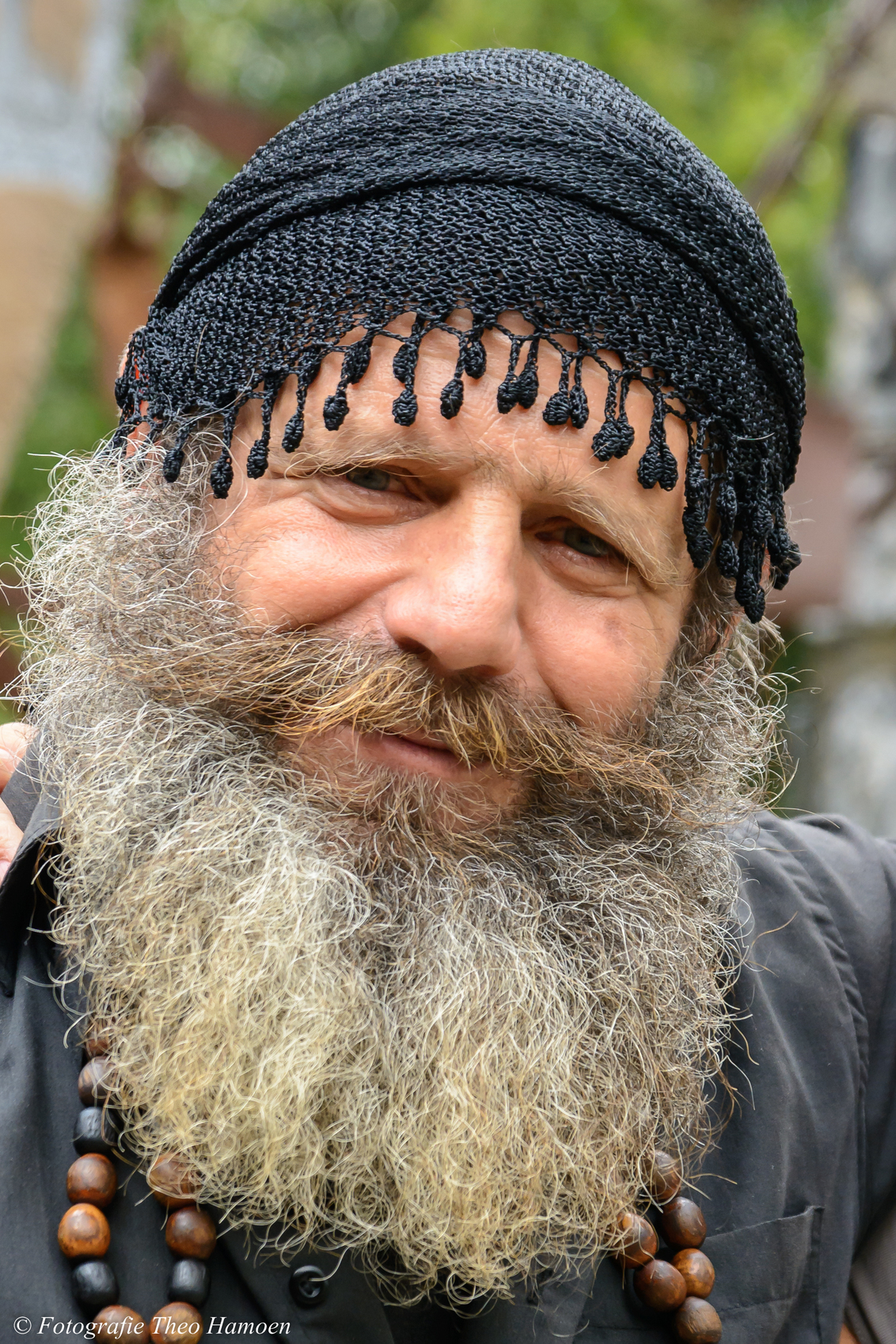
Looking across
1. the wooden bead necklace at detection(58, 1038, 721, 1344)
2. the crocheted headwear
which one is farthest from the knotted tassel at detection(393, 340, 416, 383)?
the wooden bead necklace at detection(58, 1038, 721, 1344)

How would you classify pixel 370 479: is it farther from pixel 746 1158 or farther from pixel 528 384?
pixel 746 1158

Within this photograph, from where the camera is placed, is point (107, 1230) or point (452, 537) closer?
point (107, 1230)

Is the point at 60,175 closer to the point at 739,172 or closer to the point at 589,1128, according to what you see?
the point at 589,1128

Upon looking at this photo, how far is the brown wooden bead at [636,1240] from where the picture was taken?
1.82m

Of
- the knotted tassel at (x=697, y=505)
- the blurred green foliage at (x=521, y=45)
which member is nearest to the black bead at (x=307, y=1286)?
the knotted tassel at (x=697, y=505)

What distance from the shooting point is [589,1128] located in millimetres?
1769

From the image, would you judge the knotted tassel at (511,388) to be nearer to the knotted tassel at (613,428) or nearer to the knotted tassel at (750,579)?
the knotted tassel at (613,428)

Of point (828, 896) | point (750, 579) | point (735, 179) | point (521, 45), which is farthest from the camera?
point (735, 179)

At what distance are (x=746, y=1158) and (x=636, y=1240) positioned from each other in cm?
30

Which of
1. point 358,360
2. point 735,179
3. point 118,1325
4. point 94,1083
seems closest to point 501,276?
point 358,360

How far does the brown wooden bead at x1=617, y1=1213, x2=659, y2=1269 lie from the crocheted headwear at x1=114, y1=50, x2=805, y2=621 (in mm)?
1088

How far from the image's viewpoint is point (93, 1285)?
4.89 feet

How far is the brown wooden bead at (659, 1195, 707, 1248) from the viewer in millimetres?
1876

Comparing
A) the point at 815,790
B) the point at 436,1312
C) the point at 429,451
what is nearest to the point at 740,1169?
the point at 436,1312
